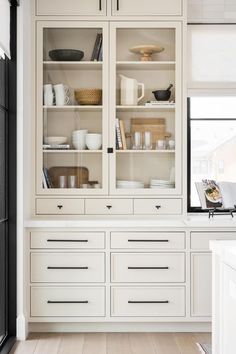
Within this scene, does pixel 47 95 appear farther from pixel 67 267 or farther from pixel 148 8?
pixel 67 267

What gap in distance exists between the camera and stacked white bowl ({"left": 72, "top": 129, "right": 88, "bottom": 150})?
439 centimetres

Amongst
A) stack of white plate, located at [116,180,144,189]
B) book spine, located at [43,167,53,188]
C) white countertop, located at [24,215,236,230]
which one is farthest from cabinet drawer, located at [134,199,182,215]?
book spine, located at [43,167,53,188]

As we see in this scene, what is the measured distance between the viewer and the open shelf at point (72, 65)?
4348 millimetres

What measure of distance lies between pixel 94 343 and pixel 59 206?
3.46ft

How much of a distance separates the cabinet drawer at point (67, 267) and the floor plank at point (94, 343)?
0.39 m

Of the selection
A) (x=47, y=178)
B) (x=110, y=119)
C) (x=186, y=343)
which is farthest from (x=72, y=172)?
(x=186, y=343)

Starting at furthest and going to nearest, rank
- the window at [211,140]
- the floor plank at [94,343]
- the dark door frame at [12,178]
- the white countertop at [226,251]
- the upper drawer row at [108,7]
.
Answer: the window at [211,140] → the upper drawer row at [108,7] → the dark door frame at [12,178] → the floor plank at [94,343] → the white countertop at [226,251]

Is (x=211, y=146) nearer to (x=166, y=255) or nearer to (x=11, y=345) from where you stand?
(x=166, y=255)

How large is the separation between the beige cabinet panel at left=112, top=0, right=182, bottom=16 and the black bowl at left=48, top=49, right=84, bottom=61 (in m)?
0.41

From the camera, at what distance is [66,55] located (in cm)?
436

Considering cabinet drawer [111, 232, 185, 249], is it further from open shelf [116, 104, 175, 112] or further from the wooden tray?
open shelf [116, 104, 175, 112]

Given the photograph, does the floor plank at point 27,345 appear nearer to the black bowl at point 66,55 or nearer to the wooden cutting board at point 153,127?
the wooden cutting board at point 153,127

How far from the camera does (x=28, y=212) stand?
14.0 feet

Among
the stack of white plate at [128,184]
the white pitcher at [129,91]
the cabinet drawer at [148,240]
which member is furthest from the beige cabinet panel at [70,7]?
the cabinet drawer at [148,240]
